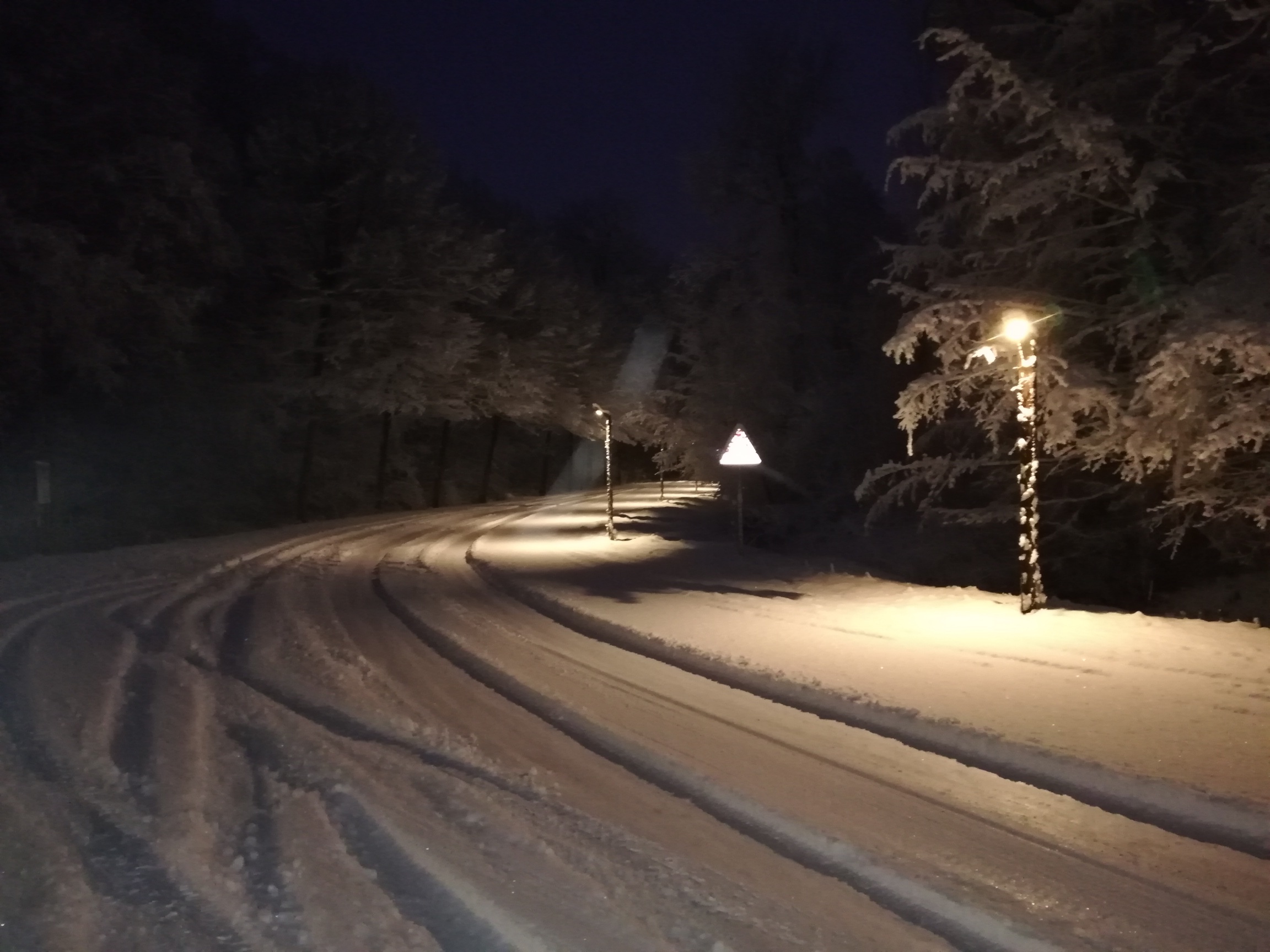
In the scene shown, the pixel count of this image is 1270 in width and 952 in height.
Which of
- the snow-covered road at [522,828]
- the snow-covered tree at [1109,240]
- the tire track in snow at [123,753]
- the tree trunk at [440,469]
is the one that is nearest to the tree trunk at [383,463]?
the tree trunk at [440,469]

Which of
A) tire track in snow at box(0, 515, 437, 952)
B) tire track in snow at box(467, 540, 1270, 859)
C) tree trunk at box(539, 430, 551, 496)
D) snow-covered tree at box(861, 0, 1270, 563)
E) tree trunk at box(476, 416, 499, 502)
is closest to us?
tire track in snow at box(0, 515, 437, 952)

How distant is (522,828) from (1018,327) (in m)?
9.53

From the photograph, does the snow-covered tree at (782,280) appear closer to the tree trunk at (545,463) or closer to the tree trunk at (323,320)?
the tree trunk at (323,320)

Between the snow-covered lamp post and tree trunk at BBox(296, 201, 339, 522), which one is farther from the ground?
tree trunk at BBox(296, 201, 339, 522)

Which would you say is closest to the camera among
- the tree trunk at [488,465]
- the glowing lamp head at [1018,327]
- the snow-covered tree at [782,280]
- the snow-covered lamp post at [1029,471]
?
the glowing lamp head at [1018,327]

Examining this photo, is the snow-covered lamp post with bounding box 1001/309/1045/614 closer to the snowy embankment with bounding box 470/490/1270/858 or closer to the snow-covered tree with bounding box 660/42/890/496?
the snowy embankment with bounding box 470/490/1270/858

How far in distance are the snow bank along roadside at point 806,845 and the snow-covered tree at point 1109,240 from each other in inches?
321

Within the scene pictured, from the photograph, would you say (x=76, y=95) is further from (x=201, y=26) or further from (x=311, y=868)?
(x=311, y=868)

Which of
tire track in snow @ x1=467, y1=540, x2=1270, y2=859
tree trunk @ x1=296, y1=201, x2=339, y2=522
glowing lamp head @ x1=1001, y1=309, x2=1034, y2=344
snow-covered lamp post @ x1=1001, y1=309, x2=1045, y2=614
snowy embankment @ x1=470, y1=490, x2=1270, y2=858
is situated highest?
tree trunk @ x1=296, y1=201, x2=339, y2=522

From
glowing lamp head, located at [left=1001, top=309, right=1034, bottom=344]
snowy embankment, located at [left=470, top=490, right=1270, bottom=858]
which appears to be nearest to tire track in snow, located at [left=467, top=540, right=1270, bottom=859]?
snowy embankment, located at [left=470, top=490, right=1270, bottom=858]

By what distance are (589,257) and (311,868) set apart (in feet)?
242

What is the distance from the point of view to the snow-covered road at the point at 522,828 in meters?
4.91

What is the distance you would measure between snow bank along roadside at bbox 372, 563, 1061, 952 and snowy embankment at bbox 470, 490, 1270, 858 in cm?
187

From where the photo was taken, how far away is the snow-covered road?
4914 mm
